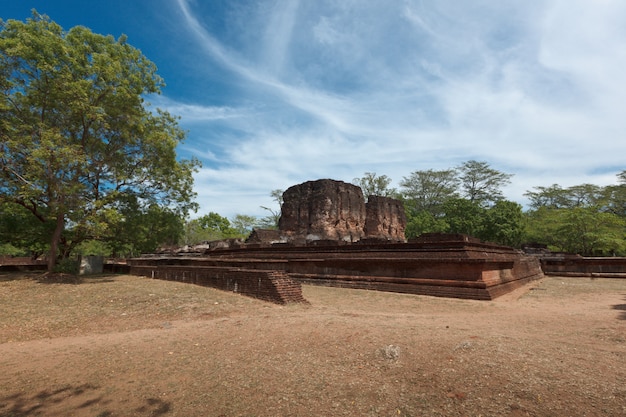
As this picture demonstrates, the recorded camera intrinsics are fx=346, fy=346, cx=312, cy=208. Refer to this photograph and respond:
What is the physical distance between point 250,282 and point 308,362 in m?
5.01

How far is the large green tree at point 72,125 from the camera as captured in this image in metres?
10.5

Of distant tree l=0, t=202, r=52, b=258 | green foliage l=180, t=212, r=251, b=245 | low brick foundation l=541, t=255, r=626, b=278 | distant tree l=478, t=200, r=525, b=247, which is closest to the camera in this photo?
distant tree l=0, t=202, r=52, b=258

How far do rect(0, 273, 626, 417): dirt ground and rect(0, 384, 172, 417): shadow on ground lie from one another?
0.02m

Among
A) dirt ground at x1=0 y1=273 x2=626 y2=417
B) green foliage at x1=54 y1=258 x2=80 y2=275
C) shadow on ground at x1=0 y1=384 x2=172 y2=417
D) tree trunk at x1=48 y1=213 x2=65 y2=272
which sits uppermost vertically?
tree trunk at x1=48 y1=213 x2=65 y2=272

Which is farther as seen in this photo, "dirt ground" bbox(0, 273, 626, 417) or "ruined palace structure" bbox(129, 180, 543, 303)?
"ruined palace structure" bbox(129, 180, 543, 303)

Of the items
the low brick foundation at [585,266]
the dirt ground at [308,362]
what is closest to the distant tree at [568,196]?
the low brick foundation at [585,266]

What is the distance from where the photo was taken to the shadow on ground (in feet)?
10.5

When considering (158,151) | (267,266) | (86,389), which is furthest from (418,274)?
(158,151)

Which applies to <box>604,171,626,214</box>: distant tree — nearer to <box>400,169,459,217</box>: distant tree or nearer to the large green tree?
<box>400,169,459,217</box>: distant tree

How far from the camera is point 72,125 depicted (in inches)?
492

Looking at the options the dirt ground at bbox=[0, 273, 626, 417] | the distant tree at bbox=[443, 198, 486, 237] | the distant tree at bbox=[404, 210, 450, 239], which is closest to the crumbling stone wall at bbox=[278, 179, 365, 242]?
the distant tree at bbox=[443, 198, 486, 237]

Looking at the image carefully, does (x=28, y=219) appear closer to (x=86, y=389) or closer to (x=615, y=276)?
(x=86, y=389)

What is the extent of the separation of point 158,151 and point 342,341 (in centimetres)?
1150

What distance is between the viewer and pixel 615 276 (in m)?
16.5
